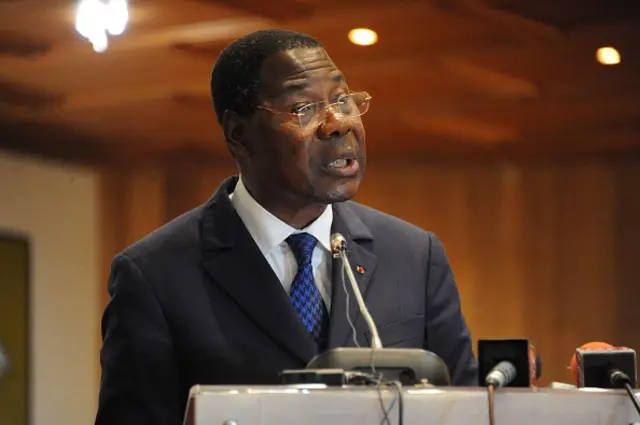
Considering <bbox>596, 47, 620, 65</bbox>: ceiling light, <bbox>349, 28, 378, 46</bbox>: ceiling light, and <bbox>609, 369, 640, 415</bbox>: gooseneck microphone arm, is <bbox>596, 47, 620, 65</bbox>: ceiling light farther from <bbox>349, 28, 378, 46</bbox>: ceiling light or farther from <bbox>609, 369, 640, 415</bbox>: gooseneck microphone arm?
<bbox>609, 369, 640, 415</bbox>: gooseneck microphone arm

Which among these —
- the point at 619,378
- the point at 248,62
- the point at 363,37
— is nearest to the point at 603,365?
the point at 619,378

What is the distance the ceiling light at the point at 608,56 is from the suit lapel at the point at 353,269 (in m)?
2.45

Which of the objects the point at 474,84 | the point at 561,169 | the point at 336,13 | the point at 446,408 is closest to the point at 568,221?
the point at 561,169

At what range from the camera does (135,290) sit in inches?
72.1

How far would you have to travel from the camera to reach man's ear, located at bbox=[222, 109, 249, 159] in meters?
1.98

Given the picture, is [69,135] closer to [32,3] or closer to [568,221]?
[32,3]

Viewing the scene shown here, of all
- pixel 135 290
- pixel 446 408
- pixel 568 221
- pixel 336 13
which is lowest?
pixel 446 408

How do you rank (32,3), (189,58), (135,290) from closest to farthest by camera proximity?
(135,290) → (32,3) → (189,58)

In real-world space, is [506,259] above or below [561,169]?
below

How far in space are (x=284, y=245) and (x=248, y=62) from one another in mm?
345

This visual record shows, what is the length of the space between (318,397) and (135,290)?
66cm

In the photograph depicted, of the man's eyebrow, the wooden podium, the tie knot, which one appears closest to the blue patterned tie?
the tie knot

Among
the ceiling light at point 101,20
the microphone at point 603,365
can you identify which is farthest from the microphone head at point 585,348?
the ceiling light at point 101,20

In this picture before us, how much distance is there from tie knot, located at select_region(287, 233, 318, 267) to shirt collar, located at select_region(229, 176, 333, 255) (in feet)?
0.03
